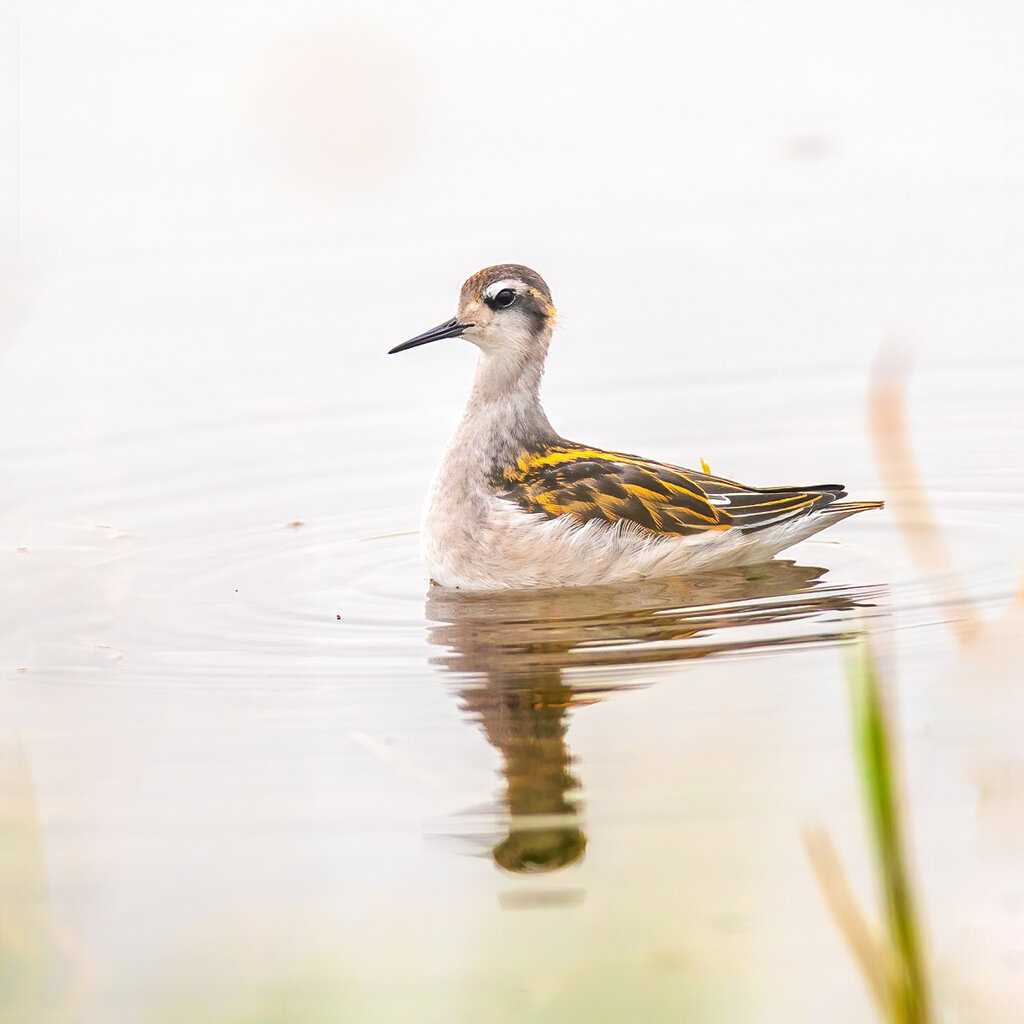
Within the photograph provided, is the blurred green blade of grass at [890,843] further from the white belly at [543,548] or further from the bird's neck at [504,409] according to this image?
the bird's neck at [504,409]

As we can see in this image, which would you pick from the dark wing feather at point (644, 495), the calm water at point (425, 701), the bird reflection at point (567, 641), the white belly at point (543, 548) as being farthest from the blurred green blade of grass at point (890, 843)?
the dark wing feather at point (644, 495)

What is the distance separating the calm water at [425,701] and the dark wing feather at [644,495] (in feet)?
1.10

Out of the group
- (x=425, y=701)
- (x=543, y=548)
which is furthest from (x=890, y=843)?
(x=543, y=548)

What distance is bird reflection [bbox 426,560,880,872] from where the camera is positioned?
17.5ft

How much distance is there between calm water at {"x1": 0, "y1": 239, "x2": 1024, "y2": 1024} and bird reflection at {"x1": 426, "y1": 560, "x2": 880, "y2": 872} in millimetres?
27

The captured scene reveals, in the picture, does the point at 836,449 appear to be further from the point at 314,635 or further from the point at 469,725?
the point at 469,725

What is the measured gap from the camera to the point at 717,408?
11.2 meters

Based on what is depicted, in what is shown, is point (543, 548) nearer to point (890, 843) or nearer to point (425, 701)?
point (425, 701)

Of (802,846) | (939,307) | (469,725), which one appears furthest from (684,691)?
(939,307)

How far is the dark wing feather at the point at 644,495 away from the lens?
8602 mm

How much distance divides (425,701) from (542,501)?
2259mm

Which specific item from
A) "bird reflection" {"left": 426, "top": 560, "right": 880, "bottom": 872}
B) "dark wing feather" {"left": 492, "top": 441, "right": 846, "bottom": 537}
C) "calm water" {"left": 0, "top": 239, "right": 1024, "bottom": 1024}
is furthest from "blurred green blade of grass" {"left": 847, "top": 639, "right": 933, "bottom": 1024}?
"dark wing feather" {"left": 492, "top": 441, "right": 846, "bottom": 537}

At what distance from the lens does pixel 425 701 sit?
658cm

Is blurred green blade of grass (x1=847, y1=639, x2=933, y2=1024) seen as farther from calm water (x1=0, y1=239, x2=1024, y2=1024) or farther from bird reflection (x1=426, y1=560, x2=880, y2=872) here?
bird reflection (x1=426, y1=560, x2=880, y2=872)
